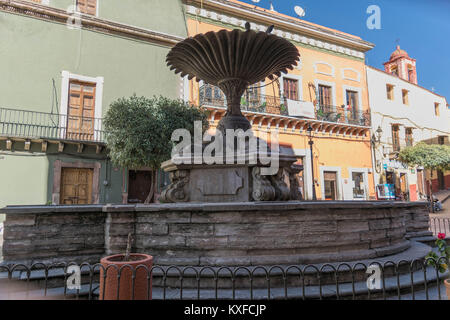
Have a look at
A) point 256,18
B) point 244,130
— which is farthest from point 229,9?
point 244,130

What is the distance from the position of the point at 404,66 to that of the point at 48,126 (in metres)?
27.3

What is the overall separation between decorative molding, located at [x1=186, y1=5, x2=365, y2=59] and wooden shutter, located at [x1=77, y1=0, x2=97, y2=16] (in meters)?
4.68

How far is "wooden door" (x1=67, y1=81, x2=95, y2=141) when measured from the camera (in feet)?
42.9

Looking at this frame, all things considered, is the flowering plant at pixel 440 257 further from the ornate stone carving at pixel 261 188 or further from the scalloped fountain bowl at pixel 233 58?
the scalloped fountain bowl at pixel 233 58

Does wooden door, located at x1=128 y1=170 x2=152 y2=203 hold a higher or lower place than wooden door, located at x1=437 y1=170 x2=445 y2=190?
lower

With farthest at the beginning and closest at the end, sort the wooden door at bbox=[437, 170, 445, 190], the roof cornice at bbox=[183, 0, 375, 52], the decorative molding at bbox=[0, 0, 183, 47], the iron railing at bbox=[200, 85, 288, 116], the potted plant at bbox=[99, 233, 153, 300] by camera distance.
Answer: the wooden door at bbox=[437, 170, 445, 190]
the roof cornice at bbox=[183, 0, 375, 52]
the iron railing at bbox=[200, 85, 288, 116]
the decorative molding at bbox=[0, 0, 183, 47]
the potted plant at bbox=[99, 233, 153, 300]

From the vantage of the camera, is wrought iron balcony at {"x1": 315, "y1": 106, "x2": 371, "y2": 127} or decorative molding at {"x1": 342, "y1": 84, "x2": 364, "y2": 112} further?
decorative molding at {"x1": 342, "y1": 84, "x2": 364, "y2": 112}

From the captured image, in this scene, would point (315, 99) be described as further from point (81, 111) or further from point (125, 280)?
point (125, 280)

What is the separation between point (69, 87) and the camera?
43.9 feet

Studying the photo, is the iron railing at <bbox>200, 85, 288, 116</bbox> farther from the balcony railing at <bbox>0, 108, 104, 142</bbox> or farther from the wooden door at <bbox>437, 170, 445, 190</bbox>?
the wooden door at <bbox>437, 170, 445, 190</bbox>

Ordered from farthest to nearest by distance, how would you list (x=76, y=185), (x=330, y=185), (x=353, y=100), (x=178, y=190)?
1. (x=353, y=100)
2. (x=330, y=185)
3. (x=76, y=185)
4. (x=178, y=190)

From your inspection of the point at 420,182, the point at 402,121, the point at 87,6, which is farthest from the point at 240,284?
the point at 420,182

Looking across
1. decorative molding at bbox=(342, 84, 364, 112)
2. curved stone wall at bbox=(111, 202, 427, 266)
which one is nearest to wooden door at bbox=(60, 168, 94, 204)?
curved stone wall at bbox=(111, 202, 427, 266)

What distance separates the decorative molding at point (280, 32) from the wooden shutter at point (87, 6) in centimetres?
468
